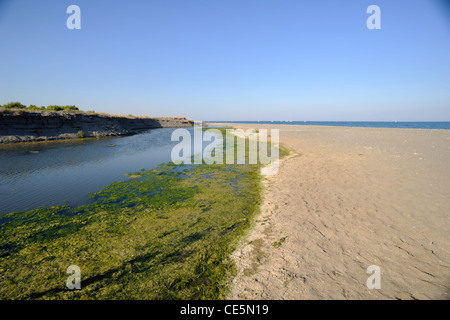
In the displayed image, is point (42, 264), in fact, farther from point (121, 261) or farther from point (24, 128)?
point (24, 128)

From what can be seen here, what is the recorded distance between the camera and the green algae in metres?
3.90

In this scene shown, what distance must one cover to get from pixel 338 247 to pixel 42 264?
7419 mm

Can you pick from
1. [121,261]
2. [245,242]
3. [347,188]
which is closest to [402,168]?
[347,188]

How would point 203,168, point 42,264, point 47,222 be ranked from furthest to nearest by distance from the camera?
1. point 203,168
2. point 47,222
3. point 42,264

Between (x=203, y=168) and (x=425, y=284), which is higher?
(x=203, y=168)

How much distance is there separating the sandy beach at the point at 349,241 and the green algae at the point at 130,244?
2.69 ft

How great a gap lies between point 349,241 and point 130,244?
20.1 feet

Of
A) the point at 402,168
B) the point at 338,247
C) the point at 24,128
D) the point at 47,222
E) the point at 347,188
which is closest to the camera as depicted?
the point at 338,247
